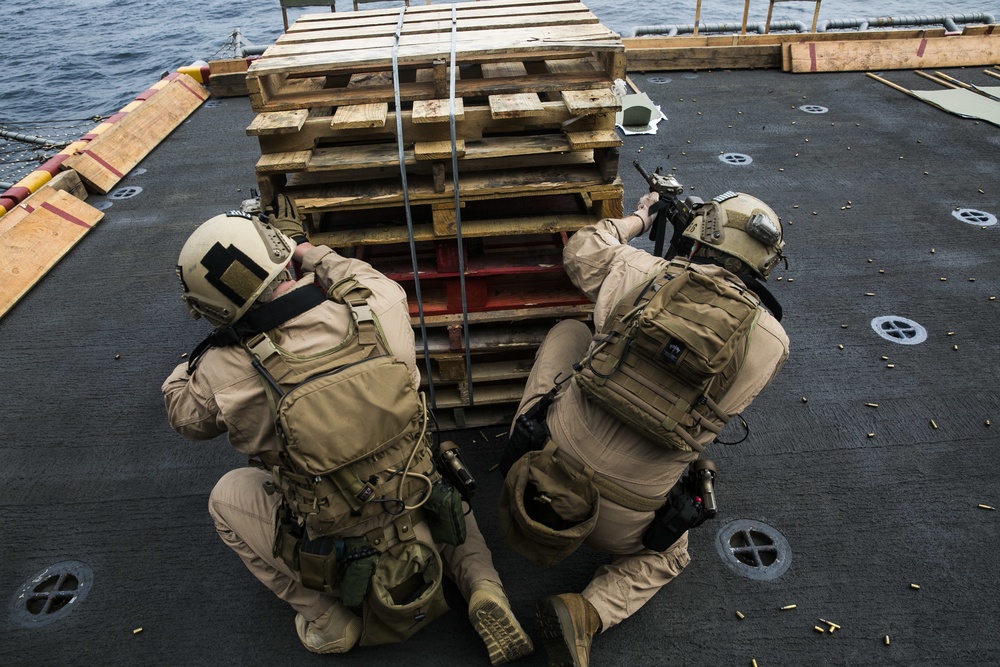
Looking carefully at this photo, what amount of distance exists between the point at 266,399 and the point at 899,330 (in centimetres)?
464

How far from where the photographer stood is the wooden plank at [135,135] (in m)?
7.13

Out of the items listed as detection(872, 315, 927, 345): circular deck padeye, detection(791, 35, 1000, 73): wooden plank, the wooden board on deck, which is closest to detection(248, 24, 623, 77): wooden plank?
detection(872, 315, 927, 345): circular deck padeye

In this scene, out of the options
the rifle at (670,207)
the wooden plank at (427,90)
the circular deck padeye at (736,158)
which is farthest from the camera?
the circular deck padeye at (736,158)

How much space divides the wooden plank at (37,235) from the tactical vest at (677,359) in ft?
17.5

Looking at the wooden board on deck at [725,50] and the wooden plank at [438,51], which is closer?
the wooden plank at [438,51]

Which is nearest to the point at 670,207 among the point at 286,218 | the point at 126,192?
the point at 286,218

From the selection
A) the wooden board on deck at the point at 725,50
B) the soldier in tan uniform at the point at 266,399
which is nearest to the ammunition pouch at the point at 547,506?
the soldier in tan uniform at the point at 266,399

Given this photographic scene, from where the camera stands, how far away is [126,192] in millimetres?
7227

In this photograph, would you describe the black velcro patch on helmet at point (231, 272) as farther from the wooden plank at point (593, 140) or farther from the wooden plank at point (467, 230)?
the wooden plank at point (593, 140)

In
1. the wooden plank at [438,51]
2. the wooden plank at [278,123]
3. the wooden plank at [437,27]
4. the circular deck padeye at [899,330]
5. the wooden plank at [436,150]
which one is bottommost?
the circular deck padeye at [899,330]

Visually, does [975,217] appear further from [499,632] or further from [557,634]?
[499,632]

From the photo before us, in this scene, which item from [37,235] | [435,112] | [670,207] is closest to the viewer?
[435,112]

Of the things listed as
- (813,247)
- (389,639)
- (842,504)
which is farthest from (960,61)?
(389,639)

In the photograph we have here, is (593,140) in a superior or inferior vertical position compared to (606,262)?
superior
